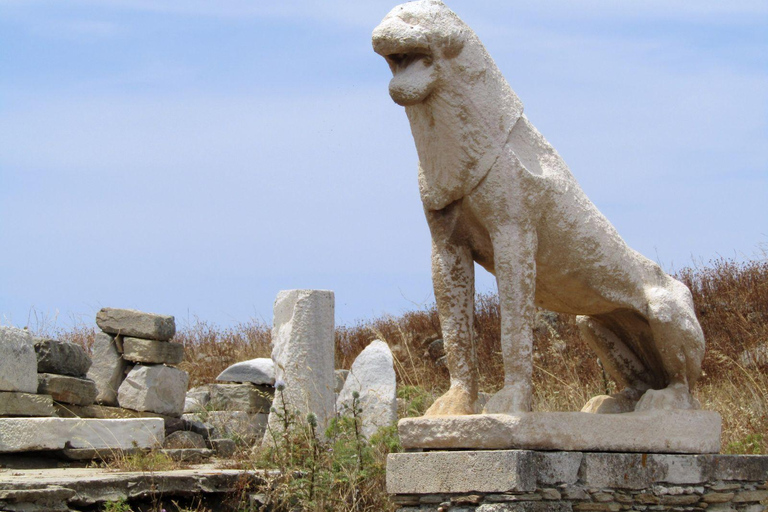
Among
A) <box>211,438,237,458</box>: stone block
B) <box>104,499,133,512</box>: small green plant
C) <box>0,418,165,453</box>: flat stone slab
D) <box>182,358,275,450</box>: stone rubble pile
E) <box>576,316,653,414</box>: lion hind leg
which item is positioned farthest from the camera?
<box>182,358,275,450</box>: stone rubble pile

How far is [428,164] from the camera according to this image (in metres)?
4.43

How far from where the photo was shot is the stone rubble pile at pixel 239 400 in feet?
32.6

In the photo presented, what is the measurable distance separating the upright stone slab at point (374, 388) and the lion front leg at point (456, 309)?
3558mm

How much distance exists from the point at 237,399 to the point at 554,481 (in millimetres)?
7174

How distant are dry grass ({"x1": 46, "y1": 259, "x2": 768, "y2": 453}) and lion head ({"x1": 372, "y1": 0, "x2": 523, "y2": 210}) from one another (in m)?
3.17

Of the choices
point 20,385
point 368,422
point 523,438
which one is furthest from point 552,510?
point 20,385

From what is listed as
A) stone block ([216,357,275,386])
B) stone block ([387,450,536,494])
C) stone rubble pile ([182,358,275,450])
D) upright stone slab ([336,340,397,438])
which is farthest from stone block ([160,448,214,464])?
stone block ([387,450,536,494])

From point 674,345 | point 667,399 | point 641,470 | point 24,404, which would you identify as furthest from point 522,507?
point 24,404

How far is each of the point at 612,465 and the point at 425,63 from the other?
6.87ft

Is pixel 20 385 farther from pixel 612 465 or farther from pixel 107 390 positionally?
pixel 612 465

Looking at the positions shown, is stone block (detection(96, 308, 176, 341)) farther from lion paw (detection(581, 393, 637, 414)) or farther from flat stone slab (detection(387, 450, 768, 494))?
flat stone slab (detection(387, 450, 768, 494))

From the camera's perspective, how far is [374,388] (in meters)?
8.62

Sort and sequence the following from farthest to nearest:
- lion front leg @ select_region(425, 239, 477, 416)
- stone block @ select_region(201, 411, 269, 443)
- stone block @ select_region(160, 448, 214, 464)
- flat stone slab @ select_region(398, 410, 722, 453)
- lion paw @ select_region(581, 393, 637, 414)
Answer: stone block @ select_region(201, 411, 269, 443)
stone block @ select_region(160, 448, 214, 464)
lion paw @ select_region(581, 393, 637, 414)
lion front leg @ select_region(425, 239, 477, 416)
flat stone slab @ select_region(398, 410, 722, 453)

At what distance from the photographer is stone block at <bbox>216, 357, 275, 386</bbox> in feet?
36.1
